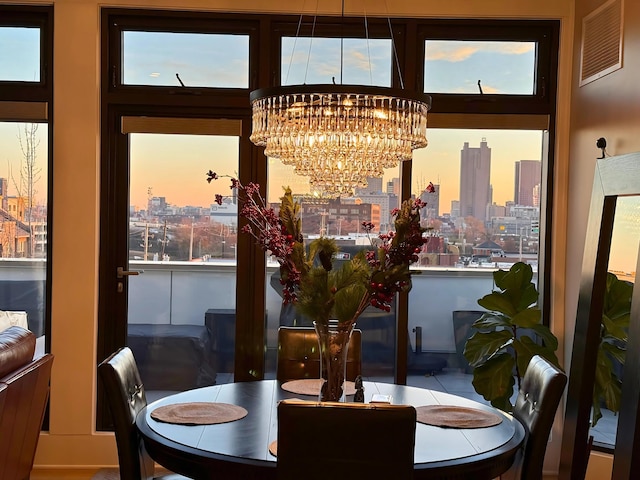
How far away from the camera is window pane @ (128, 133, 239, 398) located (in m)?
5.15

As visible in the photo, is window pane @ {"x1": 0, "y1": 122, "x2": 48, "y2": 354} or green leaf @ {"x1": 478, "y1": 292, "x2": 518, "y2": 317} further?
window pane @ {"x1": 0, "y1": 122, "x2": 48, "y2": 354}

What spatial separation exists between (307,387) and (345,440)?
4.65 feet

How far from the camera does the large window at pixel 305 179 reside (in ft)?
16.6

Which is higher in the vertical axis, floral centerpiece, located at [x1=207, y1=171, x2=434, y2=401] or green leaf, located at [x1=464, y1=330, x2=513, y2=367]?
floral centerpiece, located at [x1=207, y1=171, x2=434, y2=401]

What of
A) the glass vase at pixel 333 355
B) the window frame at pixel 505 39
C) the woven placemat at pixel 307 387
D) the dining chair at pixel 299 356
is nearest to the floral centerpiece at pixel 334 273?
the glass vase at pixel 333 355

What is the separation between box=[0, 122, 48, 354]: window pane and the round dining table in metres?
2.17

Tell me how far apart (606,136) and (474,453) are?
2433 millimetres

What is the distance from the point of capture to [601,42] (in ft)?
15.0

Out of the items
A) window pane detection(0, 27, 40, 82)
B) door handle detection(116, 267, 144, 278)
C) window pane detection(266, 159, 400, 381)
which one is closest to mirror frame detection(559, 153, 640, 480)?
window pane detection(266, 159, 400, 381)

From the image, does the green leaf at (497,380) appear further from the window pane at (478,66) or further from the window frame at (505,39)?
the window pane at (478,66)

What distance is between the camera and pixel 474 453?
275cm

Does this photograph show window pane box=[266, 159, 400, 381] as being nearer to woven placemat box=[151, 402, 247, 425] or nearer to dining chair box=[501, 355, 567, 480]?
woven placemat box=[151, 402, 247, 425]

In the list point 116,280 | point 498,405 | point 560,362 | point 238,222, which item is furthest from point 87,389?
point 560,362

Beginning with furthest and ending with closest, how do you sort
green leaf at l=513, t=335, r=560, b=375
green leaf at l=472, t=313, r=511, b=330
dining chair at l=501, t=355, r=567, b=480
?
green leaf at l=472, t=313, r=511, b=330 < green leaf at l=513, t=335, r=560, b=375 < dining chair at l=501, t=355, r=567, b=480
